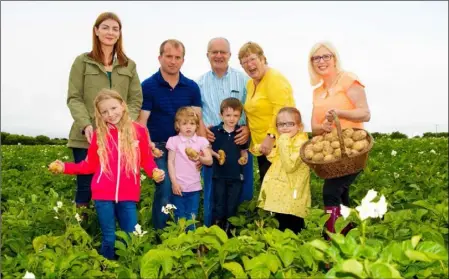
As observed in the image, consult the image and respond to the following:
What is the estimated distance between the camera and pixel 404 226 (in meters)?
3.28

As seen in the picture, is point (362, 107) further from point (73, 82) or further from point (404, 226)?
point (73, 82)

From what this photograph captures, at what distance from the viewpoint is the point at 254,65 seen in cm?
509

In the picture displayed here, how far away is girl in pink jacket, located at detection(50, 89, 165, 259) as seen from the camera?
421 cm

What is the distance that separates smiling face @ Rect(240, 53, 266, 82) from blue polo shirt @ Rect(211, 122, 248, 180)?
1.85 feet

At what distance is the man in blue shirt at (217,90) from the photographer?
17.9 ft

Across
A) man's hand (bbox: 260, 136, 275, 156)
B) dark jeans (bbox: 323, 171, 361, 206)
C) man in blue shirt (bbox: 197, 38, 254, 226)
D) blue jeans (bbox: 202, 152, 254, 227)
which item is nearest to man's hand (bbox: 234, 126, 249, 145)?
man in blue shirt (bbox: 197, 38, 254, 226)

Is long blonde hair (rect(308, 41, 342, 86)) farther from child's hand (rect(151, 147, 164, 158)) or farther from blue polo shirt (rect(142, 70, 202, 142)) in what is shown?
child's hand (rect(151, 147, 164, 158))

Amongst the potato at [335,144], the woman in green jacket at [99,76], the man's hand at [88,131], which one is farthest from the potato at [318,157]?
the man's hand at [88,131]

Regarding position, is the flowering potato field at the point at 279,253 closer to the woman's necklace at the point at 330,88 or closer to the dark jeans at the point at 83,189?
the dark jeans at the point at 83,189

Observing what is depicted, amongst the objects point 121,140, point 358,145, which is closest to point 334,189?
point 358,145

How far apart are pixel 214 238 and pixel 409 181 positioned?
2.81 m

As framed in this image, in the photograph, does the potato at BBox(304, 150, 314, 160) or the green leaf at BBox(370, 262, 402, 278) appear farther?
the potato at BBox(304, 150, 314, 160)

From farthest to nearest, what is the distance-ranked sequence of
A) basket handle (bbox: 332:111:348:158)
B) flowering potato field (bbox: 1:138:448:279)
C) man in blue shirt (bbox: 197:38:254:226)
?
man in blue shirt (bbox: 197:38:254:226)
basket handle (bbox: 332:111:348:158)
flowering potato field (bbox: 1:138:448:279)

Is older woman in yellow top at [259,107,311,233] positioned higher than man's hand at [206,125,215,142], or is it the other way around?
man's hand at [206,125,215,142]
